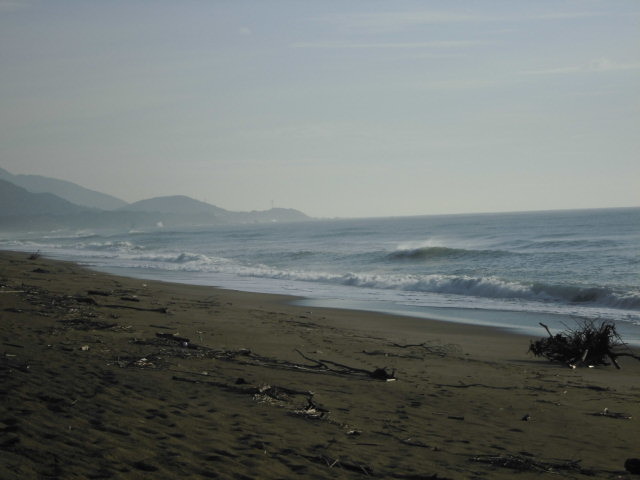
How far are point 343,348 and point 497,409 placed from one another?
139 inches

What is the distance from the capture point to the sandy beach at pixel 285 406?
4.02m

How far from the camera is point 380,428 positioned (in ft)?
16.5

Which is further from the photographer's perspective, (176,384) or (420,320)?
(420,320)

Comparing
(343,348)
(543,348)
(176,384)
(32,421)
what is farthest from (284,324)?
(32,421)

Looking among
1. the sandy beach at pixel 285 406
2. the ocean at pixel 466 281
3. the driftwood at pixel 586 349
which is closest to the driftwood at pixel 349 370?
the sandy beach at pixel 285 406

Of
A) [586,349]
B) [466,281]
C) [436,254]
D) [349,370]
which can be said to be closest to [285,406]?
[349,370]

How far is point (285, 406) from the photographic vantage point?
5.44 meters

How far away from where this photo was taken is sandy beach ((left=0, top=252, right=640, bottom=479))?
4.02 m

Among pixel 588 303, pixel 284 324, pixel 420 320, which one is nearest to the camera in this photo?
pixel 284 324

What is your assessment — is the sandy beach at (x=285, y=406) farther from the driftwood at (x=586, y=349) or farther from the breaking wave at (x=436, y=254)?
the breaking wave at (x=436, y=254)

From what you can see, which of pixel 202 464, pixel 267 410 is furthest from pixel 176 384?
pixel 202 464

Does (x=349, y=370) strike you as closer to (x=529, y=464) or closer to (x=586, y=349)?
(x=529, y=464)

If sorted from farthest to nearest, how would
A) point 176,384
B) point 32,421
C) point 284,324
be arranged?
point 284,324
point 176,384
point 32,421

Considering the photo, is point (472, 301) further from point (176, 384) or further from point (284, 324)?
point (176, 384)
